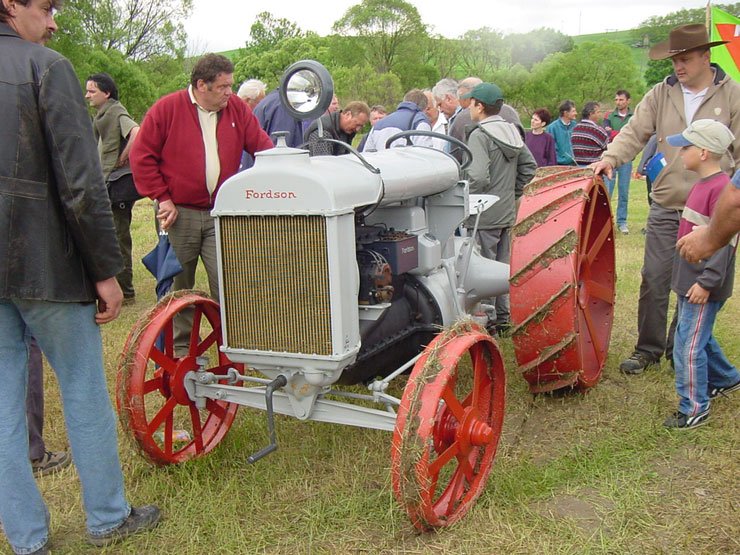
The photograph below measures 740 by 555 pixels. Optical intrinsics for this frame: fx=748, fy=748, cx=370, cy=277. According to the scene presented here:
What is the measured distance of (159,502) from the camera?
3094 mm

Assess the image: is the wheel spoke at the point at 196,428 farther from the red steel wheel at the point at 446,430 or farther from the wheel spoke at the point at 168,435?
the red steel wheel at the point at 446,430

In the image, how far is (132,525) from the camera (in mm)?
2848

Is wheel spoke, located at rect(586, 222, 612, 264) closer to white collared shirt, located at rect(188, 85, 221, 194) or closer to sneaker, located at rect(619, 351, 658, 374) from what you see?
sneaker, located at rect(619, 351, 658, 374)

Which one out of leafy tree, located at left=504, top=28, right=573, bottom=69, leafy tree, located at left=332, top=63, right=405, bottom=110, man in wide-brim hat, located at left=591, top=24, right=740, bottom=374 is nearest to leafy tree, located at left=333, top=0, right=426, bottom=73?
leafy tree, located at left=504, top=28, right=573, bottom=69

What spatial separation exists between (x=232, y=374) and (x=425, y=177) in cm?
128

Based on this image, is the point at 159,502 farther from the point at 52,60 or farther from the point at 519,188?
the point at 519,188

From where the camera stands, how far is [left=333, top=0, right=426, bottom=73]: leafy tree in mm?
60031

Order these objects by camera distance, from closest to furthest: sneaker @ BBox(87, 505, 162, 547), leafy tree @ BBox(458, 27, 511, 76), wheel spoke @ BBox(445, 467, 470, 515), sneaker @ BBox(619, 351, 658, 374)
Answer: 1. sneaker @ BBox(87, 505, 162, 547)
2. wheel spoke @ BBox(445, 467, 470, 515)
3. sneaker @ BBox(619, 351, 658, 374)
4. leafy tree @ BBox(458, 27, 511, 76)

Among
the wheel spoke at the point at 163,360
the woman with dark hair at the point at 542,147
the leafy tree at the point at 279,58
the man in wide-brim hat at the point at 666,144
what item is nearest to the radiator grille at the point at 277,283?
the wheel spoke at the point at 163,360

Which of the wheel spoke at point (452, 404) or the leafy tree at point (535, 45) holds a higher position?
the leafy tree at point (535, 45)

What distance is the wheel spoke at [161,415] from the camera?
10.2ft

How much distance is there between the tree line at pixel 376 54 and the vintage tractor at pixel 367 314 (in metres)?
24.4

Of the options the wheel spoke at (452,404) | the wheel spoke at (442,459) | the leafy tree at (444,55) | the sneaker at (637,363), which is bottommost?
the sneaker at (637,363)

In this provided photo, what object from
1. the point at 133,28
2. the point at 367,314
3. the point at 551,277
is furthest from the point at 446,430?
the point at 133,28
